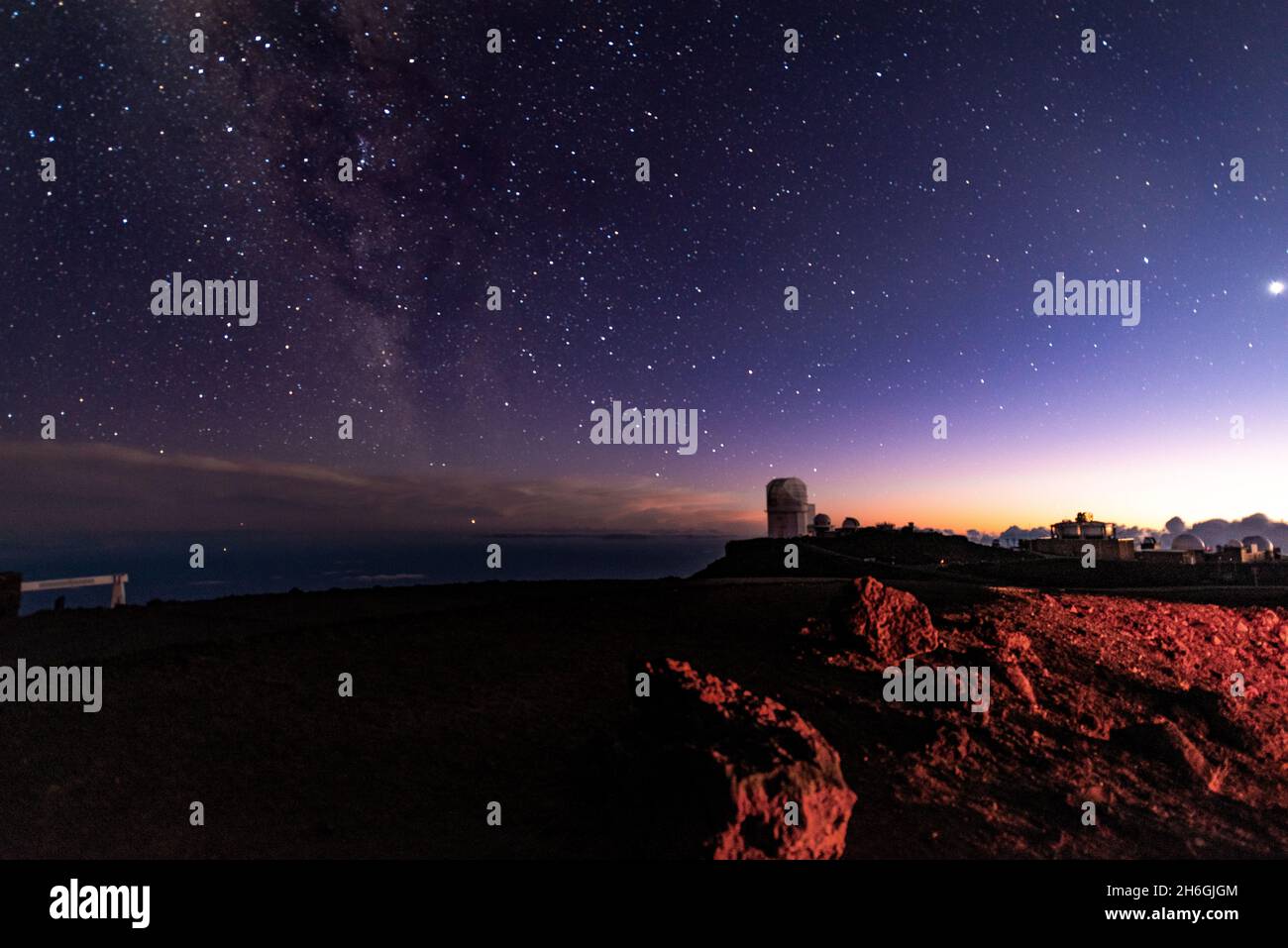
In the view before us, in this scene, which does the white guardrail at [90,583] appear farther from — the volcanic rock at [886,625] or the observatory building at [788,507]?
the observatory building at [788,507]

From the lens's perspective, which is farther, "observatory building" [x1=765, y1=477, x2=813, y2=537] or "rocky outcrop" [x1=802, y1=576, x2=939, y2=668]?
"observatory building" [x1=765, y1=477, x2=813, y2=537]

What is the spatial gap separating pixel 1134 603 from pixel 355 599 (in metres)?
16.1

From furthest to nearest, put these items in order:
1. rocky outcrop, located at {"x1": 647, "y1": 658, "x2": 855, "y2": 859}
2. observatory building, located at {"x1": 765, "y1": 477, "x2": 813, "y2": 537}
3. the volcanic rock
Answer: observatory building, located at {"x1": 765, "y1": 477, "x2": 813, "y2": 537}, the volcanic rock, rocky outcrop, located at {"x1": 647, "y1": 658, "x2": 855, "y2": 859}

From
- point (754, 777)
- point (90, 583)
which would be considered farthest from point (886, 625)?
point (90, 583)

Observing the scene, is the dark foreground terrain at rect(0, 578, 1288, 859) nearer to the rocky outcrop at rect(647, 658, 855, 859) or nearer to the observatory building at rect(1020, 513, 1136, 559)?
the rocky outcrop at rect(647, 658, 855, 859)

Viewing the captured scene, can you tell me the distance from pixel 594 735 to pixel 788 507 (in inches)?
1445

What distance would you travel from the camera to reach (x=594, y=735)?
670 cm

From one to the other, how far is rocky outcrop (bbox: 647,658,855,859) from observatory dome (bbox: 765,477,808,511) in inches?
1482

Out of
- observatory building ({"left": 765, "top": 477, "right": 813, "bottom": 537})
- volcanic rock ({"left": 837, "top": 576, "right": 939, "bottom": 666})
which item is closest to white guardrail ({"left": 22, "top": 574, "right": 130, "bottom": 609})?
volcanic rock ({"left": 837, "top": 576, "right": 939, "bottom": 666})

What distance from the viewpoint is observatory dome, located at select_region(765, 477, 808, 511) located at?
42.1 metres

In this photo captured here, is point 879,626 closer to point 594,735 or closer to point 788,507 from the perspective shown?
point 594,735

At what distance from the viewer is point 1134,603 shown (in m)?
12.7
